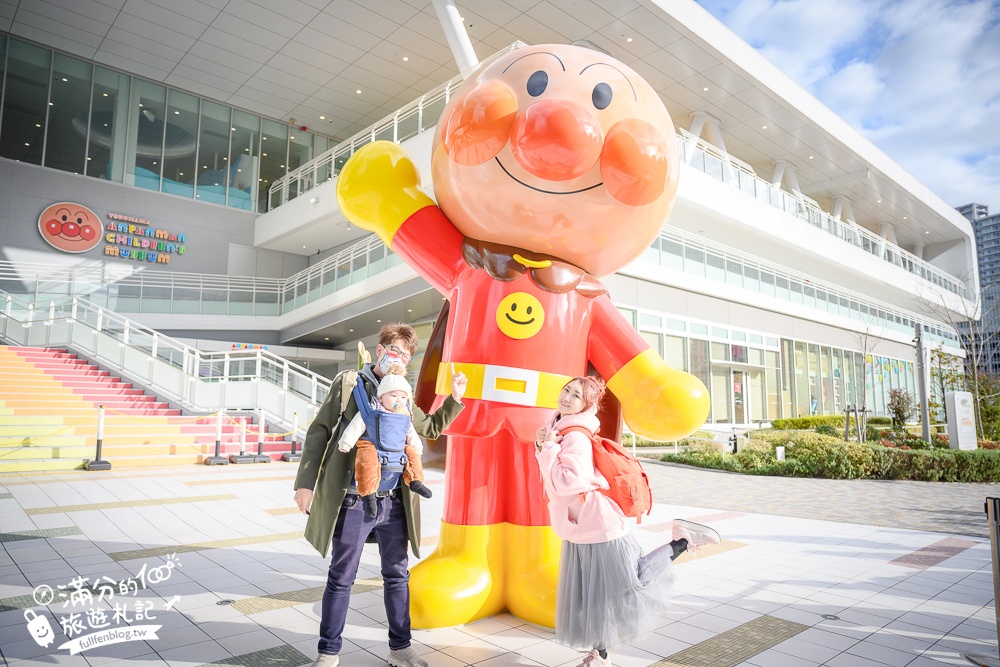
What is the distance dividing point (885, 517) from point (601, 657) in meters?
6.12

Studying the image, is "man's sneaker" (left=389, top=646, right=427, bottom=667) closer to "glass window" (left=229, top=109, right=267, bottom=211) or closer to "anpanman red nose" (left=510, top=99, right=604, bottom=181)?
"anpanman red nose" (left=510, top=99, right=604, bottom=181)

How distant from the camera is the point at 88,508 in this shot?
6.26 meters

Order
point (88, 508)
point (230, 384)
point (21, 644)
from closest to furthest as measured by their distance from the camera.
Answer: point (21, 644), point (88, 508), point (230, 384)

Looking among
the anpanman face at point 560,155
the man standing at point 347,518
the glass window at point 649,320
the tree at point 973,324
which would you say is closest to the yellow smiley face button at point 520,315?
the anpanman face at point 560,155

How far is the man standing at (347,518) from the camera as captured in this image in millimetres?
2592

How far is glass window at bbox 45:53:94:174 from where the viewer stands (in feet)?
60.6

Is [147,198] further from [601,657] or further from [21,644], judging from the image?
[601,657]

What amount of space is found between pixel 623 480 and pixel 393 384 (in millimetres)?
1073

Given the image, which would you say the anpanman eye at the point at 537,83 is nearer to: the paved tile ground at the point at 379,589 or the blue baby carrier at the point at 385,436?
the blue baby carrier at the point at 385,436

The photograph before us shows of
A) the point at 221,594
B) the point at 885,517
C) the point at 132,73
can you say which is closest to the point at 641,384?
the point at 221,594

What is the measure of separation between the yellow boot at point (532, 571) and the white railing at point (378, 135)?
826 cm

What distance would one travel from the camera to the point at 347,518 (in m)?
2.60

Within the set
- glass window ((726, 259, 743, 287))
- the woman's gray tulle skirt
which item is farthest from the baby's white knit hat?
glass window ((726, 259, 743, 287))

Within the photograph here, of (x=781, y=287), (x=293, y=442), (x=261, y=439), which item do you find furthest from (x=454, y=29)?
(x=781, y=287)
